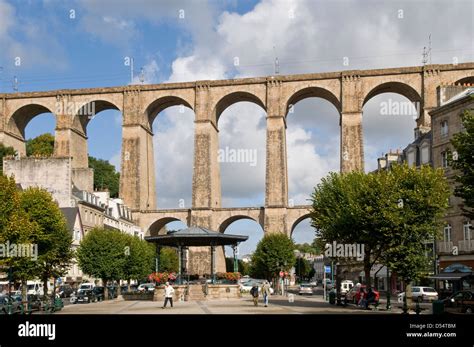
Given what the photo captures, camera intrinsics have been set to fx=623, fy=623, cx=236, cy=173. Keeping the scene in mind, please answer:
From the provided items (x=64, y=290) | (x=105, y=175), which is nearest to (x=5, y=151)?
(x=105, y=175)

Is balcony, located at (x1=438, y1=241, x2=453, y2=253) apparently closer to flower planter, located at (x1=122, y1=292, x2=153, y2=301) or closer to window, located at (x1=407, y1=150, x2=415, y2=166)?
window, located at (x1=407, y1=150, x2=415, y2=166)

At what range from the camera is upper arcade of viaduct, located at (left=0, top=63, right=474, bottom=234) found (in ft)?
258

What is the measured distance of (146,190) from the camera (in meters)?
87.1

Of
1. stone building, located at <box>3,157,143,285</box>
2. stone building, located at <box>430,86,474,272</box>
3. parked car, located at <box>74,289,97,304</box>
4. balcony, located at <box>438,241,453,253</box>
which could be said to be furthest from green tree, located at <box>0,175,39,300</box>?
balcony, located at <box>438,241,453,253</box>

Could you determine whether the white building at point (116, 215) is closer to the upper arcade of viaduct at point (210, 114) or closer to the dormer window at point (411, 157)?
the upper arcade of viaduct at point (210, 114)

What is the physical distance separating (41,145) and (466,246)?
74.2 m

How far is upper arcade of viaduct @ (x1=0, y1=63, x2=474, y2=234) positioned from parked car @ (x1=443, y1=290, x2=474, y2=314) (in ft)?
161

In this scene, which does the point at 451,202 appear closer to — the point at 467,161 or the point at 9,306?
the point at 467,161
